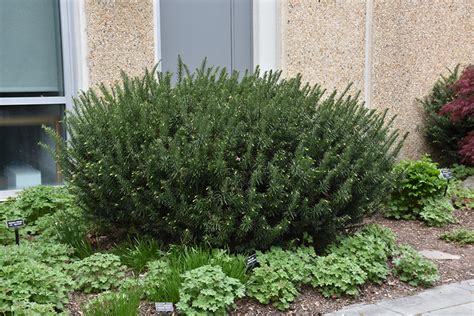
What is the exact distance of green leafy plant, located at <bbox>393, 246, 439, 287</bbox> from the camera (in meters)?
4.60

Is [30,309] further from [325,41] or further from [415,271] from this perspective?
[325,41]

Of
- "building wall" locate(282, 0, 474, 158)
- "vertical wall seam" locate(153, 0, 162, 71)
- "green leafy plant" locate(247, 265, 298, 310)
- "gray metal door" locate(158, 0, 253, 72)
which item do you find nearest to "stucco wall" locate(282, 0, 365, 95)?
"building wall" locate(282, 0, 474, 158)

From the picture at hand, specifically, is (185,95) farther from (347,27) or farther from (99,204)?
(347,27)

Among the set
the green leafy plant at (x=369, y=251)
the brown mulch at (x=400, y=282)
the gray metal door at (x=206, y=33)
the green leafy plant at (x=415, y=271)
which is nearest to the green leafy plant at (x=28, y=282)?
the brown mulch at (x=400, y=282)

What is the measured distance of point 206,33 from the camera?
24.6 ft

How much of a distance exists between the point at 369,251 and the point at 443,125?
197 inches

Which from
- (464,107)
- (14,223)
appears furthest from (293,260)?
(464,107)

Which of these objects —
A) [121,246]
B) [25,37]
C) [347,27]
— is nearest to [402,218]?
[347,27]

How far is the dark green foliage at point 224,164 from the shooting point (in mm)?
4348

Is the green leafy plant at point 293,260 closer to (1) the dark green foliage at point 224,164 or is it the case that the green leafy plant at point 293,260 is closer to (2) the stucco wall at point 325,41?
(1) the dark green foliage at point 224,164

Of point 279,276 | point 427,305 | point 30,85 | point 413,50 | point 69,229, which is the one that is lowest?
point 427,305

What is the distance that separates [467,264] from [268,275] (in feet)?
7.21

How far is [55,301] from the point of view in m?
3.66

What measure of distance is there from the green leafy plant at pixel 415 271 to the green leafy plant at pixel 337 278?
48 centimetres
